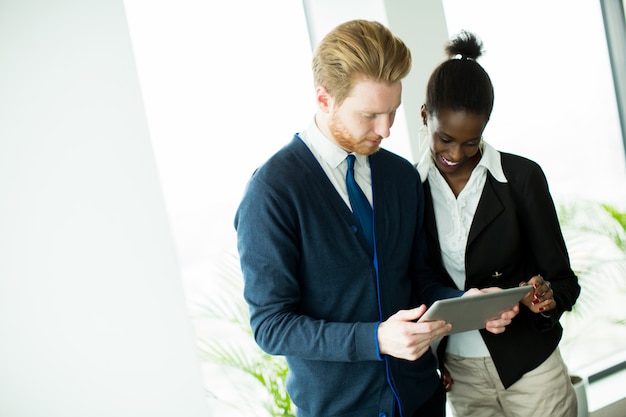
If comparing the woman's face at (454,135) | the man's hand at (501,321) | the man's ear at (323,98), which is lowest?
the man's hand at (501,321)

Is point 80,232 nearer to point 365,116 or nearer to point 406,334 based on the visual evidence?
point 365,116

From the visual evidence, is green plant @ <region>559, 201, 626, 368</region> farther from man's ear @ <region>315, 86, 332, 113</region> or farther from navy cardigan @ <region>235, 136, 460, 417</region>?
man's ear @ <region>315, 86, 332, 113</region>

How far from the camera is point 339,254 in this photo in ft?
4.82

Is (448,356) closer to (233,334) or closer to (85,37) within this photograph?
(233,334)

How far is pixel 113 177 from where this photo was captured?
5.90 ft

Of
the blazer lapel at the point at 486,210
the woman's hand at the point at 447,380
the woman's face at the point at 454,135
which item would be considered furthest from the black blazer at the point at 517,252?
the woman's hand at the point at 447,380

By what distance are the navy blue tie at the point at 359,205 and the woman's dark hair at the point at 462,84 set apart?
Answer: 0.36m

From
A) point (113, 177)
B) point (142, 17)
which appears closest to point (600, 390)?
point (113, 177)

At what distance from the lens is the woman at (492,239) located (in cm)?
167

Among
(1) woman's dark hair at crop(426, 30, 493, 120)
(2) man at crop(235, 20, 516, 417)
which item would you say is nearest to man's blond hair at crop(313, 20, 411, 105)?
(2) man at crop(235, 20, 516, 417)

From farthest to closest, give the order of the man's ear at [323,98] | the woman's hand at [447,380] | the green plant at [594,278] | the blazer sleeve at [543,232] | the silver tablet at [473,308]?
the green plant at [594,278] < the woman's hand at [447,380] < the blazer sleeve at [543,232] < the man's ear at [323,98] < the silver tablet at [473,308]

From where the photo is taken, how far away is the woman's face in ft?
5.49

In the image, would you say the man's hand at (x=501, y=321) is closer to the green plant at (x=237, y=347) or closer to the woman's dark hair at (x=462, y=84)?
the woman's dark hair at (x=462, y=84)

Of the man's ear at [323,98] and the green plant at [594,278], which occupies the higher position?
the man's ear at [323,98]
